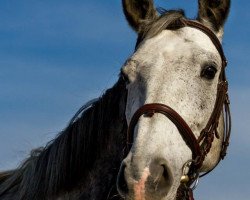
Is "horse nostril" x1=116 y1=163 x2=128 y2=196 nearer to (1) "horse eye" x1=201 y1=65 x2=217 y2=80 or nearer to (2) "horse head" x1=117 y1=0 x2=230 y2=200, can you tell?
(2) "horse head" x1=117 y1=0 x2=230 y2=200

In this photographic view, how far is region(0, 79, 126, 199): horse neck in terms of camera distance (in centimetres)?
798

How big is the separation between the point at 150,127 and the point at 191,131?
52 centimetres

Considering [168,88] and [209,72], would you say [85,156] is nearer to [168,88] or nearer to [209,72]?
[168,88]

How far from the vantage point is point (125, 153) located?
7570 mm

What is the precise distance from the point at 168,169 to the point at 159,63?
1.31 m

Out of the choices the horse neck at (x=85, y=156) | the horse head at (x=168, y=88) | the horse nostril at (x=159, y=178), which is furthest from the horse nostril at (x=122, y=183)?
the horse neck at (x=85, y=156)

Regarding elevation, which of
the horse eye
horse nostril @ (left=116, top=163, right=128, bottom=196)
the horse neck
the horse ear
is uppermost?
the horse ear

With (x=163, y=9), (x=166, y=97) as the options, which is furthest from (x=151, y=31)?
(x=166, y=97)

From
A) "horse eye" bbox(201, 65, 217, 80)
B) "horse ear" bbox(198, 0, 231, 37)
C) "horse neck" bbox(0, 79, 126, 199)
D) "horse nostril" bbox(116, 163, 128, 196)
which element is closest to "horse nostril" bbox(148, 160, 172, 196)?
"horse nostril" bbox(116, 163, 128, 196)

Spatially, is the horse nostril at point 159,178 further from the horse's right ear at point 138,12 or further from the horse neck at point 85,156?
the horse's right ear at point 138,12

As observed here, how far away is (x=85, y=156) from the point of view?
8.07 m

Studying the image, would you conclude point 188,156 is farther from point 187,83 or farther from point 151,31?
point 151,31

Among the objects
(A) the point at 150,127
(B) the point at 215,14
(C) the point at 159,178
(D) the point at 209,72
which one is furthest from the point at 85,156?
(B) the point at 215,14

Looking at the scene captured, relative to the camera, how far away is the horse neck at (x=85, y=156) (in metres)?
7.98
